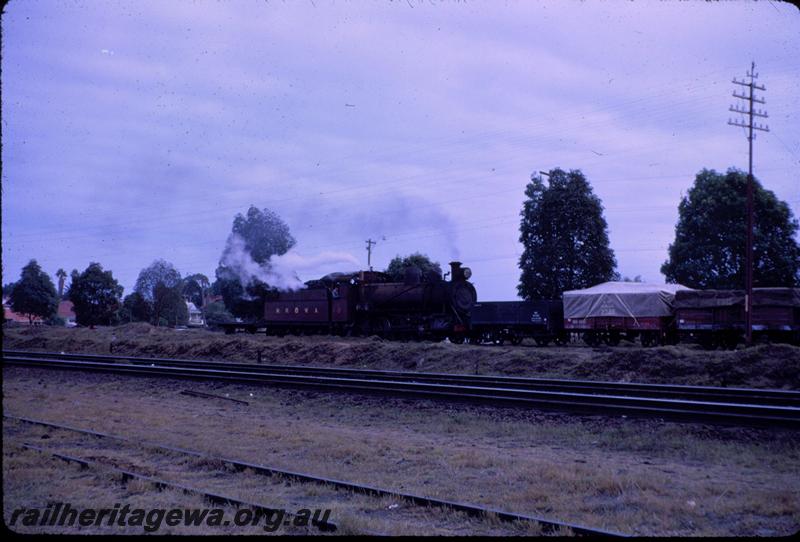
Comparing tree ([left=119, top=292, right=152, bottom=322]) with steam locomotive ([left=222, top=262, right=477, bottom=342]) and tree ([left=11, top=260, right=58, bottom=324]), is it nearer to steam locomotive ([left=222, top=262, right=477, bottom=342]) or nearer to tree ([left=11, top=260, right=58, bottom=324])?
tree ([left=11, top=260, right=58, bottom=324])

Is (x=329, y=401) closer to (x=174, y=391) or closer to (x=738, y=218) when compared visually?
(x=174, y=391)

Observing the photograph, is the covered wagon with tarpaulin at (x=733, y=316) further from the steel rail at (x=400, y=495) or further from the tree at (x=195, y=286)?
the tree at (x=195, y=286)

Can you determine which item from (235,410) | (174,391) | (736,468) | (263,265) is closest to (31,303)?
(263,265)

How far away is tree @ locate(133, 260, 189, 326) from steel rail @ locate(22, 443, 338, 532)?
55505 millimetres

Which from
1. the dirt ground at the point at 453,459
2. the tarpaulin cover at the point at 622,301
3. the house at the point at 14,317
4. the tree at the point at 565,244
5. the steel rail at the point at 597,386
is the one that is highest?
the tree at the point at 565,244

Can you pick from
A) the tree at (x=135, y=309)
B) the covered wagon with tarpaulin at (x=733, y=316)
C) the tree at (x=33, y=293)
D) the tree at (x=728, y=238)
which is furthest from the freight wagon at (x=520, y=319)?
the tree at (x=135, y=309)

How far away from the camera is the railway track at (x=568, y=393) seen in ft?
36.6

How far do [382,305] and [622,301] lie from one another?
38.2 ft

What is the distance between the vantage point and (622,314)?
31.5 m

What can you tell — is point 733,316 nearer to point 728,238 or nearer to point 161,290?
point 728,238

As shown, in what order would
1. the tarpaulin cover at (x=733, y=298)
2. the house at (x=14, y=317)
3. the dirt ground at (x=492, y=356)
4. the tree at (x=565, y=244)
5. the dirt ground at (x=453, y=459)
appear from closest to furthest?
1. the dirt ground at (x=453, y=459)
2. the dirt ground at (x=492, y=356)
3. the tarpaulin cover at (x=733, y=298)
4. the tree at (x=565, y=244)
5. the house at (x=14, y=317)

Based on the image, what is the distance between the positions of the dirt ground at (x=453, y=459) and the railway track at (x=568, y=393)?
27 centimetres

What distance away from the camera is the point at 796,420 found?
1009 centimetres

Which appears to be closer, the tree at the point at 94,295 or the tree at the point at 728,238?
the tree at the point at 728,238
